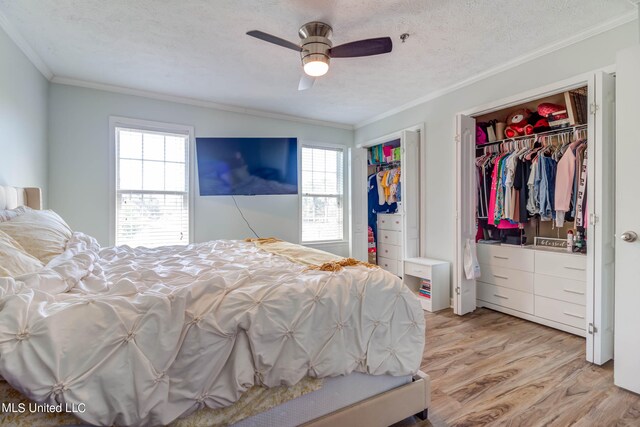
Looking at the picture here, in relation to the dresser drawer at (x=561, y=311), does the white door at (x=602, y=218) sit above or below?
above

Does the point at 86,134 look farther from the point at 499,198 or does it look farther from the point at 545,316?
the point at 545,316

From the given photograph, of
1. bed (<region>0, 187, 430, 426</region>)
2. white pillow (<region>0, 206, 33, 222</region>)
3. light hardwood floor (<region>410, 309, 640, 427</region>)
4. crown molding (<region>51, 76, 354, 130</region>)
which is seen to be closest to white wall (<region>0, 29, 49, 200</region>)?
crown molding (<region>51, 76, 354, 130</region>)

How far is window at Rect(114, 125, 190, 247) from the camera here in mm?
3373

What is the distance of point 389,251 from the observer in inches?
181

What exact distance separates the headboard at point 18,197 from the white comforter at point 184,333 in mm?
903

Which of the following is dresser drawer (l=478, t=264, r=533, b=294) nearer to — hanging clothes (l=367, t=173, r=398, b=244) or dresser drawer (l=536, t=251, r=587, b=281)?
dresser drawer (l=536, t=251, r=587, b=281)

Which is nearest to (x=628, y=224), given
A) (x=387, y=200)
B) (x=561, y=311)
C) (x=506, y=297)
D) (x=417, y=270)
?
(x=561, y=311)

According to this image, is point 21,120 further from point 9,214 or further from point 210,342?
point 210,342

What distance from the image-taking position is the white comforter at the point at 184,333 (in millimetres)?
853

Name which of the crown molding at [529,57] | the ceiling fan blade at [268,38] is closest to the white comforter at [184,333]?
the ceiling fan blade at [268,38]

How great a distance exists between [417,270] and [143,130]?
11.7ft

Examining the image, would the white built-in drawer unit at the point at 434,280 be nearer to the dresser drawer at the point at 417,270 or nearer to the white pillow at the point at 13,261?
the dresser drawer at the point at 417,270

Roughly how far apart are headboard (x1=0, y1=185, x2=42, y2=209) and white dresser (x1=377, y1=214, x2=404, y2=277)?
3.99 m

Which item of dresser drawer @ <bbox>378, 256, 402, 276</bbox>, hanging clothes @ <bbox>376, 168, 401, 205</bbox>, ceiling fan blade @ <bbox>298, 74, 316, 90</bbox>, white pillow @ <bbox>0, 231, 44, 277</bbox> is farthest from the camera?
dresser drawer @ <bbox>378, 256, 402, 276</bbox>
